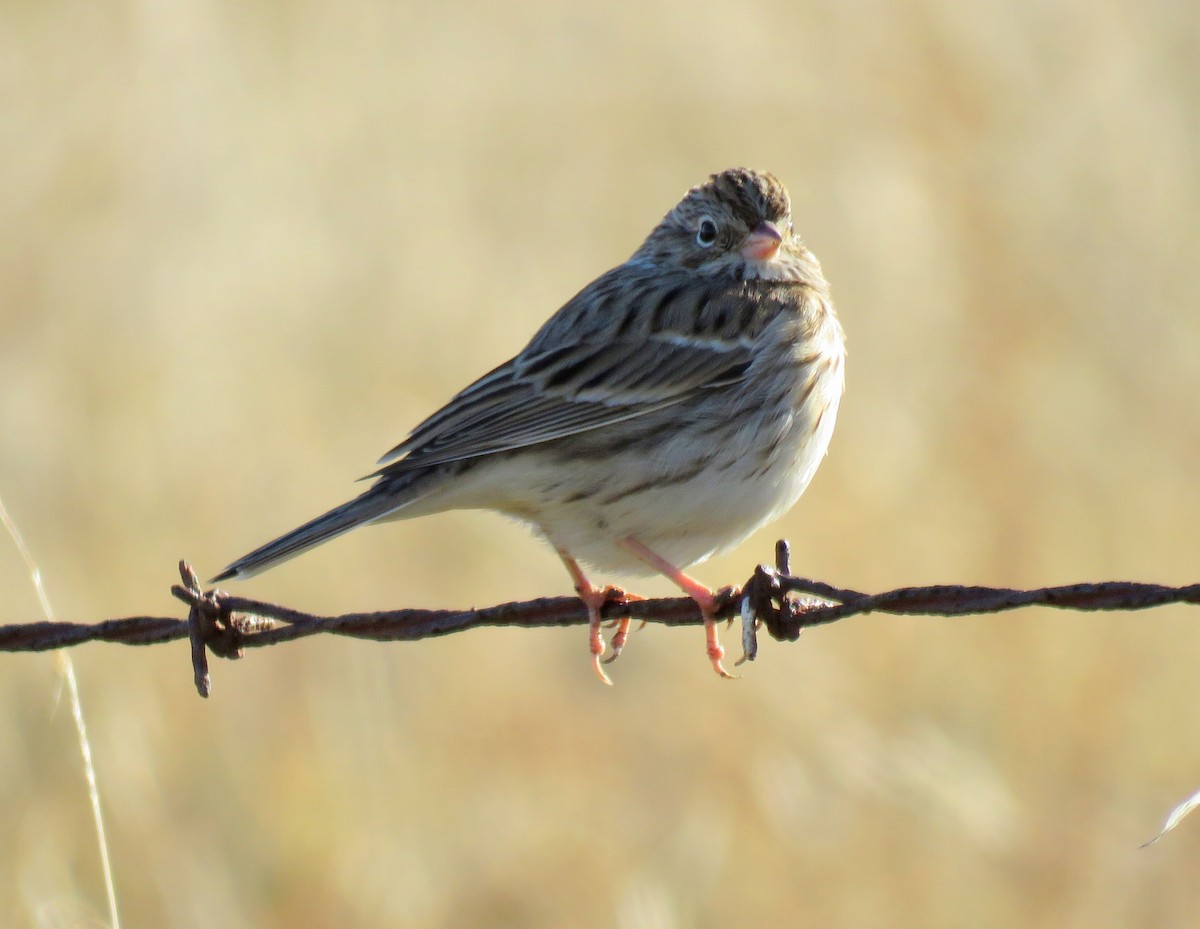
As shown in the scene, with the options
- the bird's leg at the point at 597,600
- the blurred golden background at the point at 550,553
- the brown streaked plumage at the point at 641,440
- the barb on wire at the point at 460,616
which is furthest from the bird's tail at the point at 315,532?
the blurred golden background at the point at 550,553

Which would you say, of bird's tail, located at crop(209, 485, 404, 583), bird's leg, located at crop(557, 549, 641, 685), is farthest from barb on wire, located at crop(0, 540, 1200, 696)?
bird's leg, located at crop(557, 549, 641, 685)

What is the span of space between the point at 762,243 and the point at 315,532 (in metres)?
1.79

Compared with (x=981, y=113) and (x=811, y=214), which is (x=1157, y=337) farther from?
(x=811, y=214)

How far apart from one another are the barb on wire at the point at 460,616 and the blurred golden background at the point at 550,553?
0.97 meters

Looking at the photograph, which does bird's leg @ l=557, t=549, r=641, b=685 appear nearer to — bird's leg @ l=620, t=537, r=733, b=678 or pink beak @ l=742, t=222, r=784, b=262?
bird's leg @ l=620, t=537, r=733, b=678

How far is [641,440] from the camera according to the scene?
4.82 m

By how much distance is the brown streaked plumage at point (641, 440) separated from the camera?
15.5 ft

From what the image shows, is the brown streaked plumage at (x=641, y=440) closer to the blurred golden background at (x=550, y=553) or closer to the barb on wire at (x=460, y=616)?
the barb on wire at (x=460, y=616)

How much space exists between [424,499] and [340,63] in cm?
660

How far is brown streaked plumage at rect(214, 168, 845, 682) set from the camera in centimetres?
472

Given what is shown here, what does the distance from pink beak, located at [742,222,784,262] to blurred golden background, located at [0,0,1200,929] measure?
148 cm

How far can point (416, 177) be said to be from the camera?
10.3m

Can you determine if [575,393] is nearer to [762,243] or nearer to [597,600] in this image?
[597,600]

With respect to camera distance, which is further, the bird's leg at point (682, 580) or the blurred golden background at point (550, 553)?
the blurred golden background at point (550, 553)
